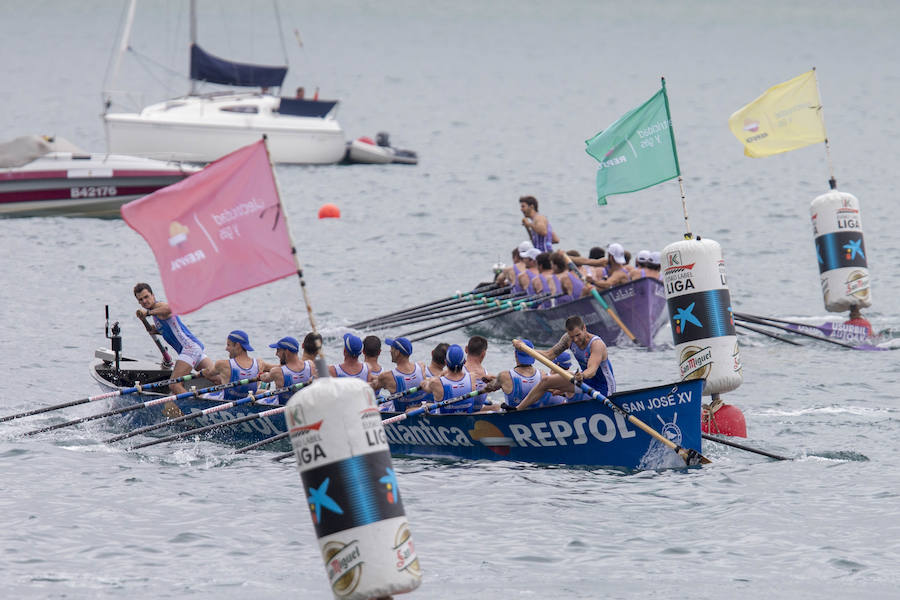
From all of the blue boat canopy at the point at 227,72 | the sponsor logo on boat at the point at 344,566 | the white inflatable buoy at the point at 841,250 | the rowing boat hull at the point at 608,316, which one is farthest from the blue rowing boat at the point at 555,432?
the blue boat canopy at the point at 227,72

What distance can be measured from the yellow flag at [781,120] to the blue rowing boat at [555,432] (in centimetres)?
770

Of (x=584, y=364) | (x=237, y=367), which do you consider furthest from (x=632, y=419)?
(x=237, y=367)

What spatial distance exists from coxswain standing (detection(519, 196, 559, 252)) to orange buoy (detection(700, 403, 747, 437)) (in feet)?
28.3

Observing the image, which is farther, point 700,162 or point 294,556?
point 700,162

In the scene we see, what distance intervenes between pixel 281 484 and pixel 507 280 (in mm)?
12189

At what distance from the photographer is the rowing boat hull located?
2295 centimetres

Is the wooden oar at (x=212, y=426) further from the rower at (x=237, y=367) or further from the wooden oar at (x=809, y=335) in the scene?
the wooden oar at (x=809, y=335)

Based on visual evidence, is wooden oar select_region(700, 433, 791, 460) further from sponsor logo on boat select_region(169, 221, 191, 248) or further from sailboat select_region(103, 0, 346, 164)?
sailboat select_region(103, 0, 346, 164)

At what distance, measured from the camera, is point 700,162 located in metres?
52.9

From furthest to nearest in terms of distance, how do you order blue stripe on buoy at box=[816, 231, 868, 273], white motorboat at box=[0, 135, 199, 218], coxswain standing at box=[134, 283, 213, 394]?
white motorboat at box=[0, 135, 199, 218] < blue stripe on buoy at box=[816, 231, 868, 273] < coxswain standing at box=[134, 283, 213, 394]

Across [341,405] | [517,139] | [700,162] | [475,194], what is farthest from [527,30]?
[341,405]

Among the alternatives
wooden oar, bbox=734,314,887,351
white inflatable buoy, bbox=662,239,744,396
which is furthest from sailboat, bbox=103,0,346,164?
white inflatable buoy, bbox=662,239,744,396

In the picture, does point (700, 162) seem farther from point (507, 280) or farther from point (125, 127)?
point (507, 280)

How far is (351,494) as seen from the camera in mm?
9180
